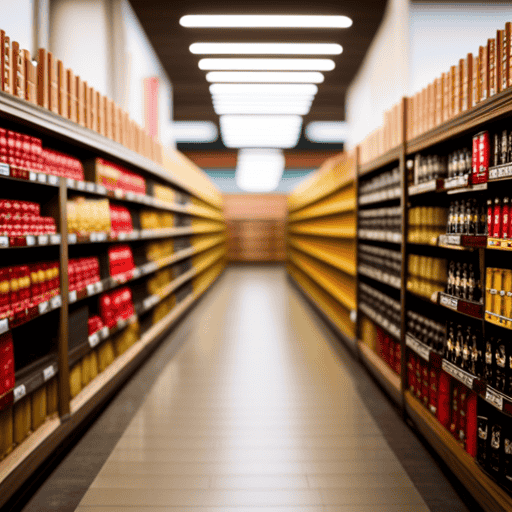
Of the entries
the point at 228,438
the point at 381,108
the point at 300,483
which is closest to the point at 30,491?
the point at 228,438

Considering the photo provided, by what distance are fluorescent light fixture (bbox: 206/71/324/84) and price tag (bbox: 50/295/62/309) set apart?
17.5ft

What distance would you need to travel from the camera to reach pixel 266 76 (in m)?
6.82

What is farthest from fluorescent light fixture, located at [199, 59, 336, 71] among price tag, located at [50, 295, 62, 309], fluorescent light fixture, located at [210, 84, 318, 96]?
price tag, located at [50, 295, 62, 309]

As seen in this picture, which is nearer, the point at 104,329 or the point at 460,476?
the point at 460,476

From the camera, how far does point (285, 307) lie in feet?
24.0

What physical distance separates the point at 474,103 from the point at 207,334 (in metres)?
4.09

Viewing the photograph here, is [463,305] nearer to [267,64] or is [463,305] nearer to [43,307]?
[43,307]

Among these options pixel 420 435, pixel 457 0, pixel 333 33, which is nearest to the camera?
pixel 420 435

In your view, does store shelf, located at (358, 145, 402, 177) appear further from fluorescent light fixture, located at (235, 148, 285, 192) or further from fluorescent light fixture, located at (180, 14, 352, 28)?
fluorescent light fixture, located at (235, 148, 285, 192)

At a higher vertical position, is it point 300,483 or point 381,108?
point 381,108

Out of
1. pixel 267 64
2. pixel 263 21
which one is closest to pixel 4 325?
pixel 263 21

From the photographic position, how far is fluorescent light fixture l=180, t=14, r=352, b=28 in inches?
213

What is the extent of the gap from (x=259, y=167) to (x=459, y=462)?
11762mm

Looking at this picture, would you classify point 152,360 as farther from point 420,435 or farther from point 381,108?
point 381,108
